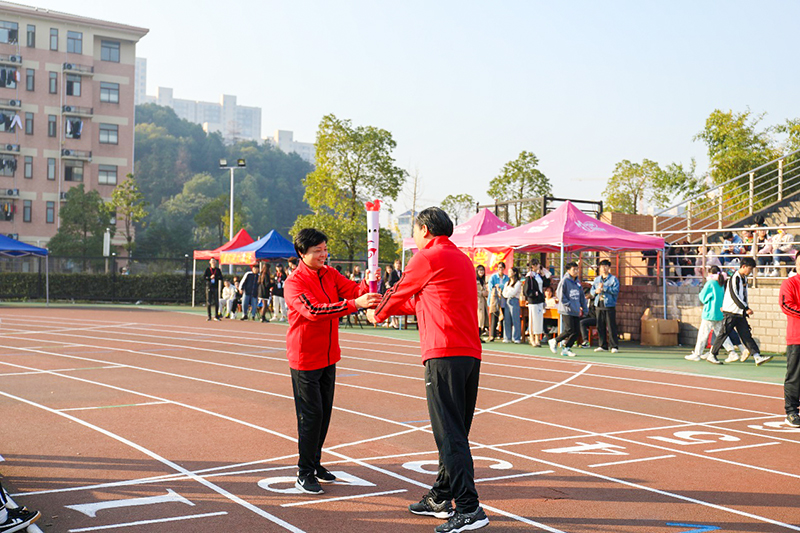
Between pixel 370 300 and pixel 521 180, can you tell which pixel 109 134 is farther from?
pixel 370 300

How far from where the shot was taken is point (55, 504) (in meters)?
5.61

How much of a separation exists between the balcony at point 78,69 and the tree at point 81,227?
46.6 feet

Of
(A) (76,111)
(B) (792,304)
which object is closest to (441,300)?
(B) (792,304)

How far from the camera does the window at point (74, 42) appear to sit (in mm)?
64125

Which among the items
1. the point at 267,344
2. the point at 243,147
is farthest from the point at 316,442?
the point at 243,147

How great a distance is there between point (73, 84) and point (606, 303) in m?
57.6

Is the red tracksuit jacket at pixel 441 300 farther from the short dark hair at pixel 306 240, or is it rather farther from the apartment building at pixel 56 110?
the apartment building at pixel 56 110

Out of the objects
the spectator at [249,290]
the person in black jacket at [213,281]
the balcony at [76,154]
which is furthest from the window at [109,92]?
the person in black jacket at [213,281]

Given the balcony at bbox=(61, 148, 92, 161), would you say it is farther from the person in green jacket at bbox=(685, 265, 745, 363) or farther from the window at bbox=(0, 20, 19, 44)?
the person in green jacket at bbox=(685, 265, 745, 363)

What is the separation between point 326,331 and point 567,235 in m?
13.2

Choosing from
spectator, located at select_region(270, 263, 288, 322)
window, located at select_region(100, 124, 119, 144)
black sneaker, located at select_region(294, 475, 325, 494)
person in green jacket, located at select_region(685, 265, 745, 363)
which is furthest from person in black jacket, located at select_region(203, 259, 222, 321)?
window, located at select_region(100, 124, 119, 144)

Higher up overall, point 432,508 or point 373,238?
point 373,238

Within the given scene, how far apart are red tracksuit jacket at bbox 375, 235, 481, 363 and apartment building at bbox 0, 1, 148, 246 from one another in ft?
209

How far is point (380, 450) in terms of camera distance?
24.5 ft
